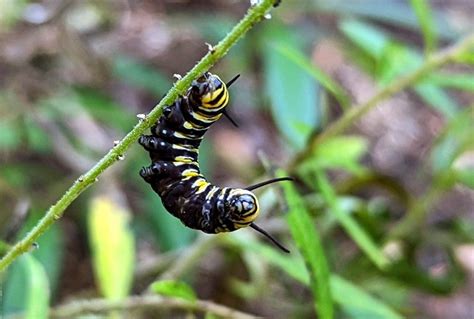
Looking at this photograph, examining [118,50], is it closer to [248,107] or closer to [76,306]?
[248,107]

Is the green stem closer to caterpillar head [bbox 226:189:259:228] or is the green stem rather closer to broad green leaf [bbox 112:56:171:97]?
caterpillar head [bbox 226:189:259:228]

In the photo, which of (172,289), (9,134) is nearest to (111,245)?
(172,289)

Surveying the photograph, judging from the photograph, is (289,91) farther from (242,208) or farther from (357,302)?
(242,208)

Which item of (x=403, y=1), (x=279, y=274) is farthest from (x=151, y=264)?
(x=403, y=1)

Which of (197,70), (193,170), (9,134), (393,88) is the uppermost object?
(9,134)

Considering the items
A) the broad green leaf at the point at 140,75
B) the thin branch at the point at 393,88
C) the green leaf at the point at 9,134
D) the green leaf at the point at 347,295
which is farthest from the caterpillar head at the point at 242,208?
the broad green leaf at the point at 140,75

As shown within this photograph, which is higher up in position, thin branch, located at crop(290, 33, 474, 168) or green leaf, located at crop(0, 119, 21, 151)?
green leaf, located at crop(0, 119, 21, 151)

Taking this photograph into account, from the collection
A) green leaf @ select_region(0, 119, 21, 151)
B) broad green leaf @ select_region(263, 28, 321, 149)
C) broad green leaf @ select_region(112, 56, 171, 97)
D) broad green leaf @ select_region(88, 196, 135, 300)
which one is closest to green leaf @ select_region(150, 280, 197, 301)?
broad green leaf @ select_region(88, 196, 135, 300)

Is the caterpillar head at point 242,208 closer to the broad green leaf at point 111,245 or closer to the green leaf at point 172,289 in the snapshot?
the green leaf at point 172,289
